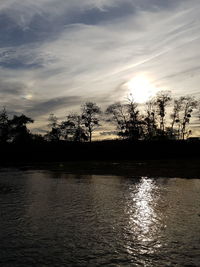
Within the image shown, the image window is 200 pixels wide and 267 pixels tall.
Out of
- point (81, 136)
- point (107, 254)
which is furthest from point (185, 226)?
point (81, 136)

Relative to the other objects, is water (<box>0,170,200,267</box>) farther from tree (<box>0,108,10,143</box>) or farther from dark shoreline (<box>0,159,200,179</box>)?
tree (<box>0,108,10,143</box>)

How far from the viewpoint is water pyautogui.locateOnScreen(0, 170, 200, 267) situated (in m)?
6.52

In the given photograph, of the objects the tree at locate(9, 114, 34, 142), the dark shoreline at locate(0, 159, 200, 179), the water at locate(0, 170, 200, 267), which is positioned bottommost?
the dark shoreline at locate(0, 159, 200, 179)

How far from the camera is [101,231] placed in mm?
8711

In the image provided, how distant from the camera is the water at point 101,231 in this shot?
6523 mm

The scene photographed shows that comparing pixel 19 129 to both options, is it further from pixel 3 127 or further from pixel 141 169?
pixel 141 169

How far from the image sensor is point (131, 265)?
19.9 feet

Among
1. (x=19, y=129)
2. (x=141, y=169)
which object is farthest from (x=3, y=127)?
(x=141, y=169)

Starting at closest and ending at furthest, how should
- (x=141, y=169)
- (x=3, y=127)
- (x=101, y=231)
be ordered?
(x=101, y=231) → (x=141, y=169) → (x=3, y=127)

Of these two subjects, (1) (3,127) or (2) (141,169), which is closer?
(2) (141,169)

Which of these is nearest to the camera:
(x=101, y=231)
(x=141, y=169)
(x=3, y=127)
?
(x=101, y=231)

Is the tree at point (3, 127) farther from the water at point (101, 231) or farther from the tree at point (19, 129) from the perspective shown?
the water at point (101, 231)

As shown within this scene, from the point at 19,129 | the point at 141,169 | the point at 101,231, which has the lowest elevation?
the point at 141,169

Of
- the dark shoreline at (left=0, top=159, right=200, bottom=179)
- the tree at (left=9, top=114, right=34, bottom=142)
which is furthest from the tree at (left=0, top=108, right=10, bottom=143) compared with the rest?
the dark shoreline at (left=0, top=159, right=200, bottom=179)
